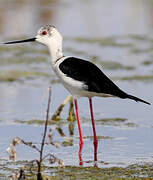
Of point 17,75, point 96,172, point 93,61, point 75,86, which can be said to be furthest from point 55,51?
point 93,61

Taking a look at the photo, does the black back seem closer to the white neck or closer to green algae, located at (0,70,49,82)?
the white neck

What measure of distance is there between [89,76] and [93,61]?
14.6ft

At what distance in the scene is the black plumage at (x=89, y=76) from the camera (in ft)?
18.6

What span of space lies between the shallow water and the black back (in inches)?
18.3

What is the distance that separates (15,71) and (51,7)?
7.20 metres

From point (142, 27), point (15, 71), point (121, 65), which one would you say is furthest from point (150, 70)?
point (142, 27)

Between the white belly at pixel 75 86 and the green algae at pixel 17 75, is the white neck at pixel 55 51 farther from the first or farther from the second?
the green algae at pixel 17 75

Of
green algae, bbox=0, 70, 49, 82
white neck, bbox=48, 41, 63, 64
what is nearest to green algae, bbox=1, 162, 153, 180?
white neck, bbox=48, 41, 63, 64

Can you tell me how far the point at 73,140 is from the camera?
236 inches

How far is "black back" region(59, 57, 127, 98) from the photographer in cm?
566

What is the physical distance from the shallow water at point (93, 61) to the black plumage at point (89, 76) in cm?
46

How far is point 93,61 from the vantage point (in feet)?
33.4

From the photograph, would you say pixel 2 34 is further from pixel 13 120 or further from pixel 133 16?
pixel 13 120

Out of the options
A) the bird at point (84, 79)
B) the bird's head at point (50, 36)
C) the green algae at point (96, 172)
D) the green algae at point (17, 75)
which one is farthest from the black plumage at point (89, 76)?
the green algae at point (17, 75)
